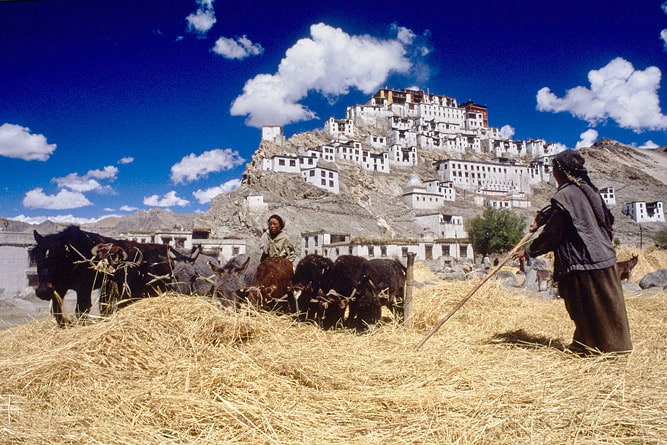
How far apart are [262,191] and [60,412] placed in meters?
55.4

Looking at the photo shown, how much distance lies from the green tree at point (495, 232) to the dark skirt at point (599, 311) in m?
44.6

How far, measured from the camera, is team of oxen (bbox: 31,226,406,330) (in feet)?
19.9

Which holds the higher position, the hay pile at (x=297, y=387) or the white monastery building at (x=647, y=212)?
the white monastery building at (x=647, y=212)

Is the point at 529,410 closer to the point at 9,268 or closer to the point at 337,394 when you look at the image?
the point at 337,394

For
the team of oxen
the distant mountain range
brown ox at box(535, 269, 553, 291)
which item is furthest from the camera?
the distant mountain range

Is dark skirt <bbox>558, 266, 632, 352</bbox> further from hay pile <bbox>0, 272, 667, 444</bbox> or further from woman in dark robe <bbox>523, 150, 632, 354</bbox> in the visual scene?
hay pile <bbox>0, 272, 667, 444</bbox>

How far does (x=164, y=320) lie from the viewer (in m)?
4.24

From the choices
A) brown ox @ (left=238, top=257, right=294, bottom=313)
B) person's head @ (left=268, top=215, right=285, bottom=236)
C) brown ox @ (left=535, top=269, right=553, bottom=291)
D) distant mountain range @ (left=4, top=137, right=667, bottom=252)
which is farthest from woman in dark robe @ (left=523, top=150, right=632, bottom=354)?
distant mountain range @ (left=4, top=137, right=667, bottom=252)

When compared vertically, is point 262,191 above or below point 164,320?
above

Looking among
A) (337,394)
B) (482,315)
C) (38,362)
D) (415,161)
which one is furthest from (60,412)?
(415,161)

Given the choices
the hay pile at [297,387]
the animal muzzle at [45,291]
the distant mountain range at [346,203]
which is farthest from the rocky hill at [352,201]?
the hay pile at [297,387]

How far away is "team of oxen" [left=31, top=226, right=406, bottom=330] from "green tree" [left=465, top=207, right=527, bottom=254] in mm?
43471

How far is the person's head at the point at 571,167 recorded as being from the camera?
15.3 ft

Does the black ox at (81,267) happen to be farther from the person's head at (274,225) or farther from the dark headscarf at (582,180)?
the dark headscarf at (582,180)
